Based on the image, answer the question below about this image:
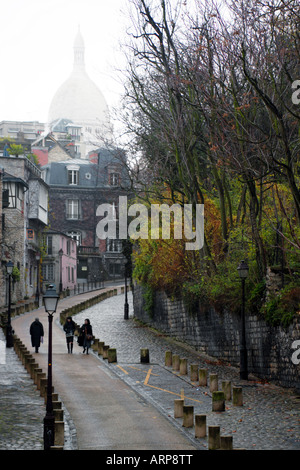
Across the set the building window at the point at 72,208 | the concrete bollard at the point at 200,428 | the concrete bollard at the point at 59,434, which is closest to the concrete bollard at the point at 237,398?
the concrete bollard at the point at 200,428

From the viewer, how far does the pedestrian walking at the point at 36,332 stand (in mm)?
30531

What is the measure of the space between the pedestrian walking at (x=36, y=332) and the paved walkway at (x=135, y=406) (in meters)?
0.51

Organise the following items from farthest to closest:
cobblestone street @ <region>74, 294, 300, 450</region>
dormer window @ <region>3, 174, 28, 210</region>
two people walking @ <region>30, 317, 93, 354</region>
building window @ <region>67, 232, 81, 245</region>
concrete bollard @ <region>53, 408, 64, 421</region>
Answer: building window @ <region>67, 232, 81, 245</region> < dormer window @ <region>3, 174, 28, 210</region> < two people walking @ <region>30, 317, 93, 354</region> < concrete bollard @ <region>53, 408, 64, 421</region> < cobblestone street @ <region>74, 294, 300, 450</region>

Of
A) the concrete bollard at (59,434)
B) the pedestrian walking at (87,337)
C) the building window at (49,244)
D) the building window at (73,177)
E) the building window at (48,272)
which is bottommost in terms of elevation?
the concrete bollard at (59,434)

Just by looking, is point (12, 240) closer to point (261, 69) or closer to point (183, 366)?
point (183, 366)

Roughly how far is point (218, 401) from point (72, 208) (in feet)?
215

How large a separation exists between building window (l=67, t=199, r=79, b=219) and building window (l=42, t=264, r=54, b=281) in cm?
1331

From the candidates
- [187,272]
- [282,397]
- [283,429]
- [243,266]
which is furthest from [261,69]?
[187,272]

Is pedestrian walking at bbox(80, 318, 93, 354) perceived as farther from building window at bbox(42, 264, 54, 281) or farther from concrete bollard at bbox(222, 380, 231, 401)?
building window at bbox(42, 264, 54, 281)

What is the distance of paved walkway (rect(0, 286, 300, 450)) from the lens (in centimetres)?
1653

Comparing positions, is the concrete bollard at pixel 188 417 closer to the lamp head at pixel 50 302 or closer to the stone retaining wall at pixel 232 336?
the lamp head at pixel 50 302

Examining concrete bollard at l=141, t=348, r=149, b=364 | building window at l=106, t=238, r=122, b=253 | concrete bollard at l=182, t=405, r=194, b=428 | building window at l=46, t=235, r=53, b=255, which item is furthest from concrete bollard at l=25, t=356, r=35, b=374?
building window at l=106, t=238, r=122, b=253
